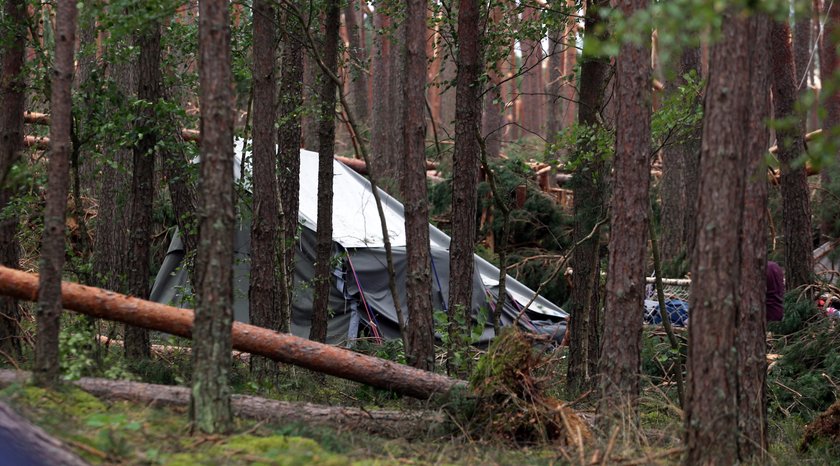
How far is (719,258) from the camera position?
5168 mm

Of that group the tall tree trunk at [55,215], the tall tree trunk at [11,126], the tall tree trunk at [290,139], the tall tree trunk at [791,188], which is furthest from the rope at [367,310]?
the tall tree trunk at [55,215]

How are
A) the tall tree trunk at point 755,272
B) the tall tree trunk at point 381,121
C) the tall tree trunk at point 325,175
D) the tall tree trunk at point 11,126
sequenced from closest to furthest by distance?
1. the tall tree trunk at point 755,272
2. the tall tree trunk at point 11,126
3. the tall tree trunk at point 325,175
4. the tall tree trunk at point 381,121

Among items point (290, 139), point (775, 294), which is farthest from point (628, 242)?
point (290, 139)

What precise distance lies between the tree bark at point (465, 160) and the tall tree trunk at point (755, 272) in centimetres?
314

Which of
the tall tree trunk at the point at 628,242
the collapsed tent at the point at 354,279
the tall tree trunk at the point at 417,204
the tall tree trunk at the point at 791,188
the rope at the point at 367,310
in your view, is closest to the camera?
the tall tree trunk at the point at 628,242

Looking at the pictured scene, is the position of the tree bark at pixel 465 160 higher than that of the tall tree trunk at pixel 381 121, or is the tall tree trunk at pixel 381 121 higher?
the tall tree trunk at pixel 381 121

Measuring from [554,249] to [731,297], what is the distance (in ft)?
37.0

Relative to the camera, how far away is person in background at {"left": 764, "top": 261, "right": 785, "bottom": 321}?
32.7ft

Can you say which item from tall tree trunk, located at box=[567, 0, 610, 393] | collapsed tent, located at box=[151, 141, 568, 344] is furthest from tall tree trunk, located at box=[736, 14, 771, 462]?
collapsed tent, located at box=[151, 141, 568, 344]

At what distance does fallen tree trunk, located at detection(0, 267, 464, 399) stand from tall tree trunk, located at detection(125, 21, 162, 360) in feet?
7.03

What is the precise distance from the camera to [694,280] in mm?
5320

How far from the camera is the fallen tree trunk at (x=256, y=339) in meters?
6.22

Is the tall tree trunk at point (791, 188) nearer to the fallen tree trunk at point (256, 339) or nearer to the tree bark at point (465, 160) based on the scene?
the tree bark at point (465, 160)

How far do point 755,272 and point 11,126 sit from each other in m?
6.40
